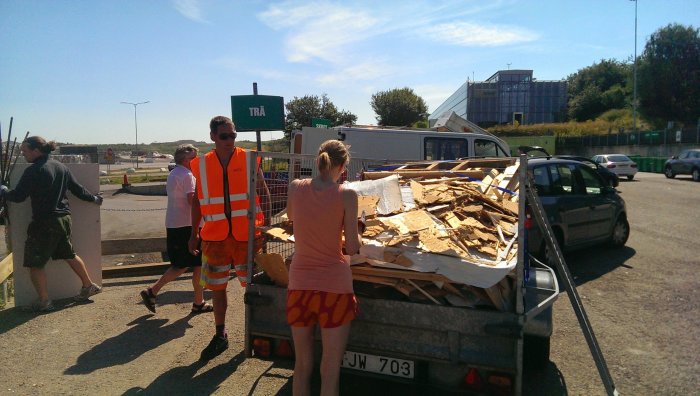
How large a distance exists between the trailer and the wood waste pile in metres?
0.09

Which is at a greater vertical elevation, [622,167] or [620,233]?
[622,167]

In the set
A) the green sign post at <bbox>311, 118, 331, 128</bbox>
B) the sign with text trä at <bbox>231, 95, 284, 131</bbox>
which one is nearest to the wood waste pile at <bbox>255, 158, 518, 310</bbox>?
the sign with text trä at <bbox>231, 95, 284, 131</bbox>

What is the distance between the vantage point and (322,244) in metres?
3.01

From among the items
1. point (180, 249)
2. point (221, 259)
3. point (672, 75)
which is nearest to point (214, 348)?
point (221, 259)

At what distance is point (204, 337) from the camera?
5.04 meters

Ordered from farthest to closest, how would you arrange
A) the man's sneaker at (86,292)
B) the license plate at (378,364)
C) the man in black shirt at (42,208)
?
the man's sneaker at (86,292) → the man in black shirt at (42,208) → the license plate at (378,364)

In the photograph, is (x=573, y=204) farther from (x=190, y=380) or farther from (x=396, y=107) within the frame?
(x=396, y=107)

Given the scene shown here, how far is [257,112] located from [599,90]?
79.6 meters

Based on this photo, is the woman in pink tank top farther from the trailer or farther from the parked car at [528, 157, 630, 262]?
the parked car at [528, 157, 630, 262]

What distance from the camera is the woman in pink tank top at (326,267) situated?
300cm

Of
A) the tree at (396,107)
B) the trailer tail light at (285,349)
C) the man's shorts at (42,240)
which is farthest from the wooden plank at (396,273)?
the tree at (396,107)

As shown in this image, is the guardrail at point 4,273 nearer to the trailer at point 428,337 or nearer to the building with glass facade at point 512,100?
the trailer at point 428,337

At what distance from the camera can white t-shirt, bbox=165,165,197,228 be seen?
560 centimetres

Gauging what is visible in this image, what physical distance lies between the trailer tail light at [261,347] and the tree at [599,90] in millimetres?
75281
